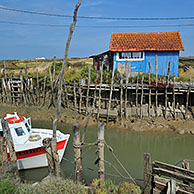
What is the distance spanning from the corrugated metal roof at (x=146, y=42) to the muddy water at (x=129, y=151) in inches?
358

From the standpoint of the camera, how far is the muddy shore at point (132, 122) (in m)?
15.4

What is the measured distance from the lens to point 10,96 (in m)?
20.3

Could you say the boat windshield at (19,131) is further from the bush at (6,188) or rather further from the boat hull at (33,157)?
the bush at (6,188)

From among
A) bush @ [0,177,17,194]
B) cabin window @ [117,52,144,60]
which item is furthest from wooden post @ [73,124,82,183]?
cabin window @ [117,52,144,60]

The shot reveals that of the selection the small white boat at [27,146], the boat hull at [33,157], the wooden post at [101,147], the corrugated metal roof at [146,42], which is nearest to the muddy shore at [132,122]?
the small white boat at [27,146]

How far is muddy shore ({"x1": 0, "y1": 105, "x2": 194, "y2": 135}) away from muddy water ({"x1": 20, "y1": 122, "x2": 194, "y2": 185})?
55 cm

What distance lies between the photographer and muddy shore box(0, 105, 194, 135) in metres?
15.4

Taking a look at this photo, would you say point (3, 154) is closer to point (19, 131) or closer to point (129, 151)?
point (19, 131)

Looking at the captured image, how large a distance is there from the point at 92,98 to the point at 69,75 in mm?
3968

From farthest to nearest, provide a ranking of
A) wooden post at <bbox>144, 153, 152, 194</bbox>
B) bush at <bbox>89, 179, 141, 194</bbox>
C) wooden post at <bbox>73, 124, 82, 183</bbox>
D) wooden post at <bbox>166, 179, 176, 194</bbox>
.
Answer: wooden post at <bbox>73, 124, 82, 183</bbox>, wooden post at <bbox>144, 153, 152, 194</bbox>, bush at <bbox>89, 179, 141, 194</bbox>, wooden post at <bbox>166, 179, 176, 194</bbox>

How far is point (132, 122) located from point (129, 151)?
3.96 meters

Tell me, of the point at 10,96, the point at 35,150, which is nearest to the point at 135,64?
the point at 10,96

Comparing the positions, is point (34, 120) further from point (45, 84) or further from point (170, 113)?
point (170, 113)

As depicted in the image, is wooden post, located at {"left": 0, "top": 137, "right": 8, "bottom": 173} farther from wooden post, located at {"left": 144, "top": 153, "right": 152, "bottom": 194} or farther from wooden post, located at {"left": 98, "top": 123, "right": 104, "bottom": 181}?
wooden post, located at {"left": 144, "top": 153, "right": 152, "bottom": 194}
